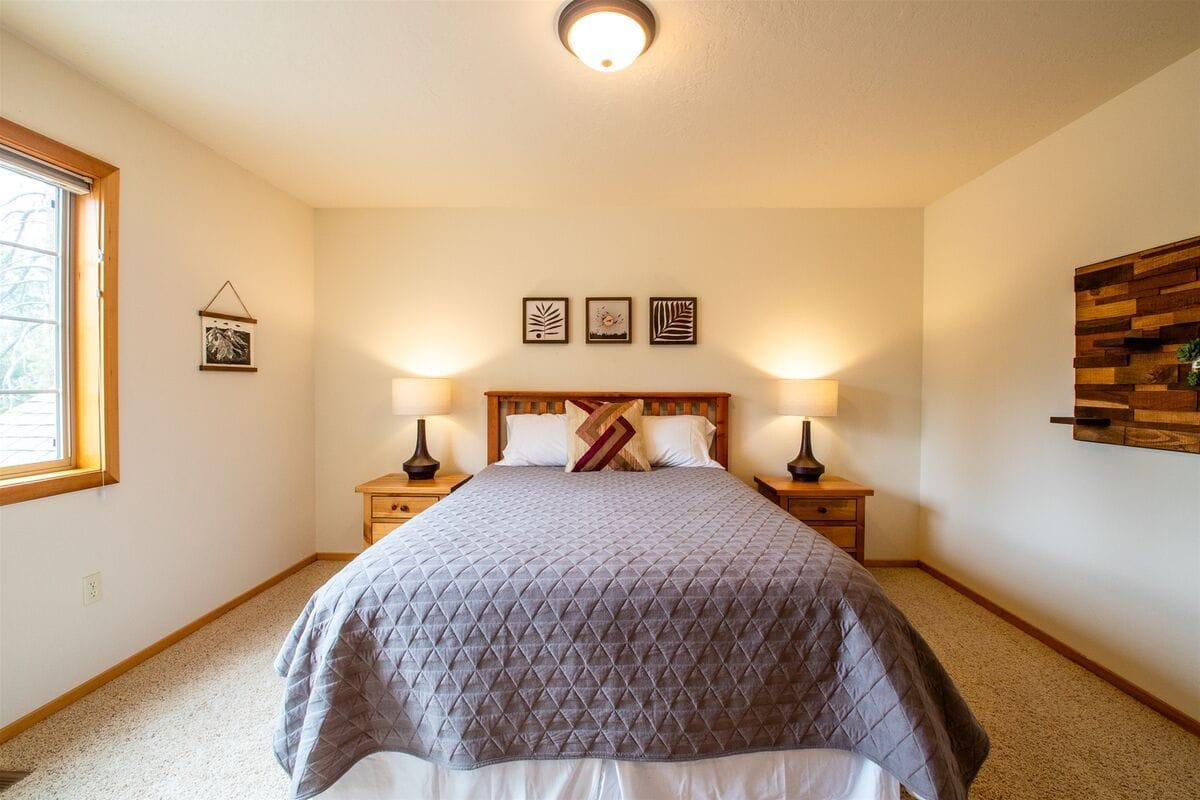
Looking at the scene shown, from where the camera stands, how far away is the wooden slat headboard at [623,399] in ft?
9.94

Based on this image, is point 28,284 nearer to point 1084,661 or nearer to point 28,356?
point 28,356

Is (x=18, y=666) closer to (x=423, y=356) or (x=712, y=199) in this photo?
(x=423, y=356)

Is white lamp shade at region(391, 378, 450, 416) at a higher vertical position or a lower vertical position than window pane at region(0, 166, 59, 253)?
lower

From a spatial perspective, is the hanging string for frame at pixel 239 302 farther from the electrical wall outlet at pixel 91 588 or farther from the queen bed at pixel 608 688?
the queen bed at pixel 608 688

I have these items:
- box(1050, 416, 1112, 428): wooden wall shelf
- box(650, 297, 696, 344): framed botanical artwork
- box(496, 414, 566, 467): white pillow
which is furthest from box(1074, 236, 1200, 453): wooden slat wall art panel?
box(496, 414, 566, 467): white pillow

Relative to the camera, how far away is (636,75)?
175 cm

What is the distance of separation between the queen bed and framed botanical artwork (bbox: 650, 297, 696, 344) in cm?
205

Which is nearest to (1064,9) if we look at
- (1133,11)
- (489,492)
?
(1133,11)

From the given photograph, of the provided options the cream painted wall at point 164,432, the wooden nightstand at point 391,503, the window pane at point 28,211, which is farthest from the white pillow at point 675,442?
the window pane at point 28,211

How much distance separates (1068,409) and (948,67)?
1590 mm

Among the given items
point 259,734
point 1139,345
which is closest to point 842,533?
point 1139,345

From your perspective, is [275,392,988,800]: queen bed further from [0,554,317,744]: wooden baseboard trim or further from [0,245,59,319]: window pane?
[0,245,59,319]: window pane

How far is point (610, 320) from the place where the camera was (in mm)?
3111

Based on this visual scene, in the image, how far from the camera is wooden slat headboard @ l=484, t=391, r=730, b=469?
9.94 ft
